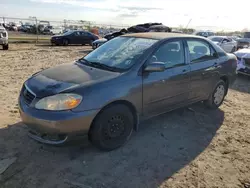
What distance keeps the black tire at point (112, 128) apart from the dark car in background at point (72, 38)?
59.8 ft

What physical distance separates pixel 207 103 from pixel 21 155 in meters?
3.80

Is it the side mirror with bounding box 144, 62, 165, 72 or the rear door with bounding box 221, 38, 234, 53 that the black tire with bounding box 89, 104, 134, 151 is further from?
the rear door with bounding box 221, 38, 234, 53

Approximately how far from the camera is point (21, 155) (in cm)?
349

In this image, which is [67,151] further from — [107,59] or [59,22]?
[59,22]

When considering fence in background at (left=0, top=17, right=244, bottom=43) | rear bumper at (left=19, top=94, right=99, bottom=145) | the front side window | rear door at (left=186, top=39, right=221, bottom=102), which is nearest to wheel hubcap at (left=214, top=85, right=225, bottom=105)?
rear door at (left=186, top=39, right=221, bottom=102)

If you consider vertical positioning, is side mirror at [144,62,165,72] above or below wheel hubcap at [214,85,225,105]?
above

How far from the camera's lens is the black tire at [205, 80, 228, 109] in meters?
5.36

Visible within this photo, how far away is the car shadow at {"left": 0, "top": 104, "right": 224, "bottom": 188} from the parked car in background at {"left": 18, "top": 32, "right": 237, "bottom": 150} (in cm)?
28

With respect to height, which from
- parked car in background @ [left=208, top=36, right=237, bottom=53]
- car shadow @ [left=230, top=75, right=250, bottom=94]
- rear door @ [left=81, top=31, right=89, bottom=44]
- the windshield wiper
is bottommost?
car shadow @ [left=230, top=75, right=250, bottom=94]

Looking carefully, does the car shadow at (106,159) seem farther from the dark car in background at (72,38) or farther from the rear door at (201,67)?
the dark car in background at (72,38)

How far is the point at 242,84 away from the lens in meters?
8.48

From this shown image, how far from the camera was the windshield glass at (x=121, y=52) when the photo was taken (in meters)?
3.88

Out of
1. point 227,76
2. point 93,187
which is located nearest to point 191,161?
point 93,187

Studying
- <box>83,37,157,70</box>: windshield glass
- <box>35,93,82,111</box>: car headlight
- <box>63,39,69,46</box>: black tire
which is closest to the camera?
<box>35,93,82,111</box>: car headlight
